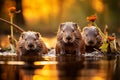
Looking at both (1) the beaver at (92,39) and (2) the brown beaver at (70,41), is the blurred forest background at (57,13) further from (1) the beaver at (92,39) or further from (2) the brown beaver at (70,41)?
(2) the brown beaver at (70,41)

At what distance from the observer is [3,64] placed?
7414 mm

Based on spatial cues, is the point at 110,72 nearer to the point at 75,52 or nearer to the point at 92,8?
the point at 75,52

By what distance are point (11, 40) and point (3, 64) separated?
9.35 ft

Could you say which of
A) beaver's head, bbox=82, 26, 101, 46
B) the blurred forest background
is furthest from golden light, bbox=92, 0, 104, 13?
beaver's head, bbox=82, 26, 101, 46

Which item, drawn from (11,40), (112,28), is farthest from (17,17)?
(11,40)

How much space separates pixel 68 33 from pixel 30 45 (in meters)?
0.56

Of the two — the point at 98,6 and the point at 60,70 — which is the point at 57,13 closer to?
the point at 98,6

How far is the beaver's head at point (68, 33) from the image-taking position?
9359 mm

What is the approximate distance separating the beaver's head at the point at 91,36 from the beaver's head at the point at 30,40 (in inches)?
37.1

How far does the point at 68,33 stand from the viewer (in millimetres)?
9375

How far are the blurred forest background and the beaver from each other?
540cm

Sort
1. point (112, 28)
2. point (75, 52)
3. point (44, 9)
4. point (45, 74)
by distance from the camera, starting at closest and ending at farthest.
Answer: point (45, 74), point (75, 52), point (112, 28), point (44, 9)

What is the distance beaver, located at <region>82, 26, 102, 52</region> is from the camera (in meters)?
10.2

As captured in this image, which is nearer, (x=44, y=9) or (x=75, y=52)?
(x=75, y=52)
